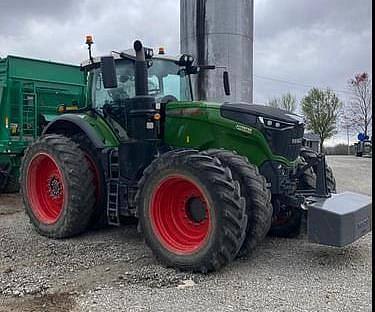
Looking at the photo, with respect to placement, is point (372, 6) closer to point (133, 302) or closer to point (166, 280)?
point (133, 302)

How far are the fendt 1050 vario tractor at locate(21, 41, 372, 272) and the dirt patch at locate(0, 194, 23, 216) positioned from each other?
197 cm

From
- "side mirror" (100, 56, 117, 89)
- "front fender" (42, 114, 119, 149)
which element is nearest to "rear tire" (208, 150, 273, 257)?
"side mirror" (100, 56, 117, 89)

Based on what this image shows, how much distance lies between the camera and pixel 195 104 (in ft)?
19.1

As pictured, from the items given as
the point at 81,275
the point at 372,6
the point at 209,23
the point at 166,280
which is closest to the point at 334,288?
the point at 166,280

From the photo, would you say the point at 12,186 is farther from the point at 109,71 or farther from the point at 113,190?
the point at 109,71

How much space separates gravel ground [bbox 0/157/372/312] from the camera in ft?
13.7

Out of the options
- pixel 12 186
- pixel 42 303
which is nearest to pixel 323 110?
pixel 12 186

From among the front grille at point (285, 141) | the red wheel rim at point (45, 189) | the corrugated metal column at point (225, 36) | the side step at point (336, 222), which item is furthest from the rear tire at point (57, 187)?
the corrugated metal column at point (225, 36)

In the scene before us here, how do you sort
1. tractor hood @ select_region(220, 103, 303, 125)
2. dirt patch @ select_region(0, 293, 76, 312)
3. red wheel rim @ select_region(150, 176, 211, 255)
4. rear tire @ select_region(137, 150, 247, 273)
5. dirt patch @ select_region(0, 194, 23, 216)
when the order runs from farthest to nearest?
dirt patch @ select_region(0, 194, 23, 216) → tractor hood @ select_region(220, 103, 303, 125) → red wheel rim @ select_region(150, 176, 211, 255) → rear tire @ select_region(137, 150, 247, 273) → dirt patch @ select_region(0, 293, 76, 312)

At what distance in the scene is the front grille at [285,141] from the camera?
5.58m

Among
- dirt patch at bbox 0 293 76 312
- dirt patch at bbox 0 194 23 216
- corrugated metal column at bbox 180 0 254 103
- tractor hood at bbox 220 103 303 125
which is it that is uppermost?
corrugated metal column at bbox 180 0 254 103

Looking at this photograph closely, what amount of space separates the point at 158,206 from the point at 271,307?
5.79 feet

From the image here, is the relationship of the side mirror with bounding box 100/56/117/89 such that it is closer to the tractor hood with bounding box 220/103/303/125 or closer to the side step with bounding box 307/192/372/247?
the tractor hood with bounding box 220/103/303/125

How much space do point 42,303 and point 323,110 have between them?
126ft
